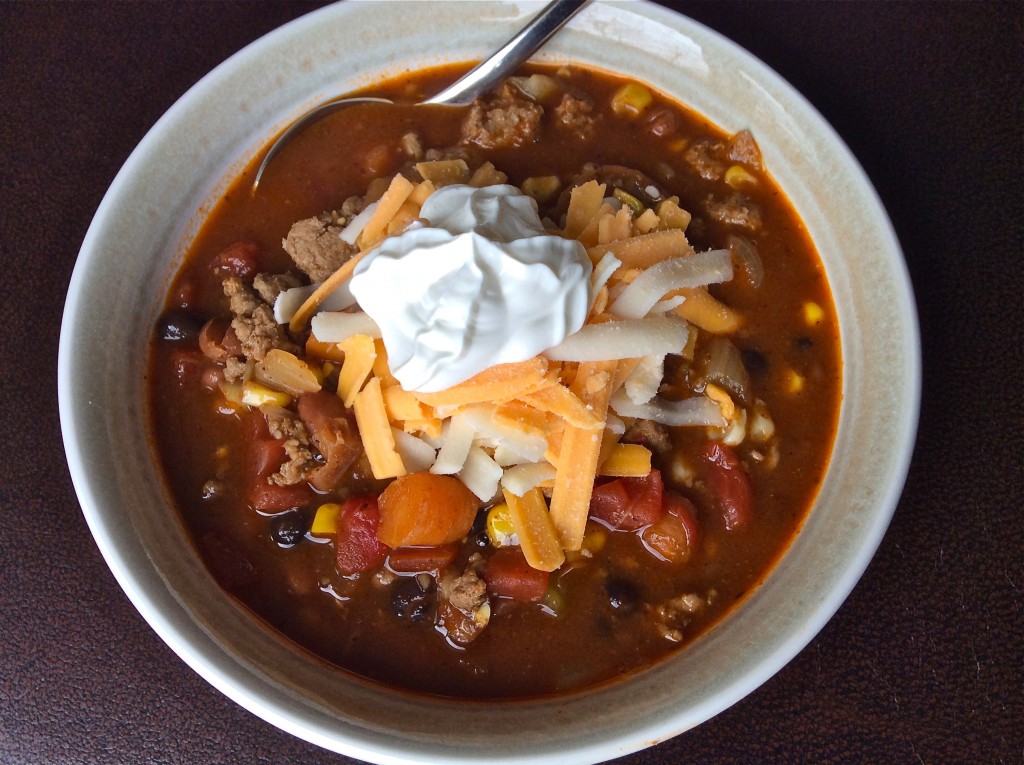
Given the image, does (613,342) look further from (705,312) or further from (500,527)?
(500,527)

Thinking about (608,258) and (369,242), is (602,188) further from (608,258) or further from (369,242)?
(369,242)

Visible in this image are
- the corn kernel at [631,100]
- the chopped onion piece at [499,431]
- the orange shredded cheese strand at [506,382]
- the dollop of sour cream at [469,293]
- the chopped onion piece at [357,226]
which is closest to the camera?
the dollop of sour cream at [469,293]

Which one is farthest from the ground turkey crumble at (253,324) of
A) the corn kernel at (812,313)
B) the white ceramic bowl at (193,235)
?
the corn kernel at (812,313)

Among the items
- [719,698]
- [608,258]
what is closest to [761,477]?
[719,698]

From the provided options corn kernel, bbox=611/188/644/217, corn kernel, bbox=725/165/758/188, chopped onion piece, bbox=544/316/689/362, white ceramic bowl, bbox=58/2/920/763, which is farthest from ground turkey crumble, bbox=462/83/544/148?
chopped onion piece, bbox=544/316/689/362

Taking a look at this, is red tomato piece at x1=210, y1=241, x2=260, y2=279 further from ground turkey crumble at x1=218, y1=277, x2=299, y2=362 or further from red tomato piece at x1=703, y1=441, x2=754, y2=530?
red tomato piece at x1=703, y1=441, x2=754, y2=530

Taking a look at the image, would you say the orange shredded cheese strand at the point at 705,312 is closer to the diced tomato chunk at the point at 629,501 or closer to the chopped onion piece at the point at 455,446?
the diced tomato chunk at the point at 629,501

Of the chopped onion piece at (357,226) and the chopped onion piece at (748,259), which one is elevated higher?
the chopped onion piece at (357,226)
